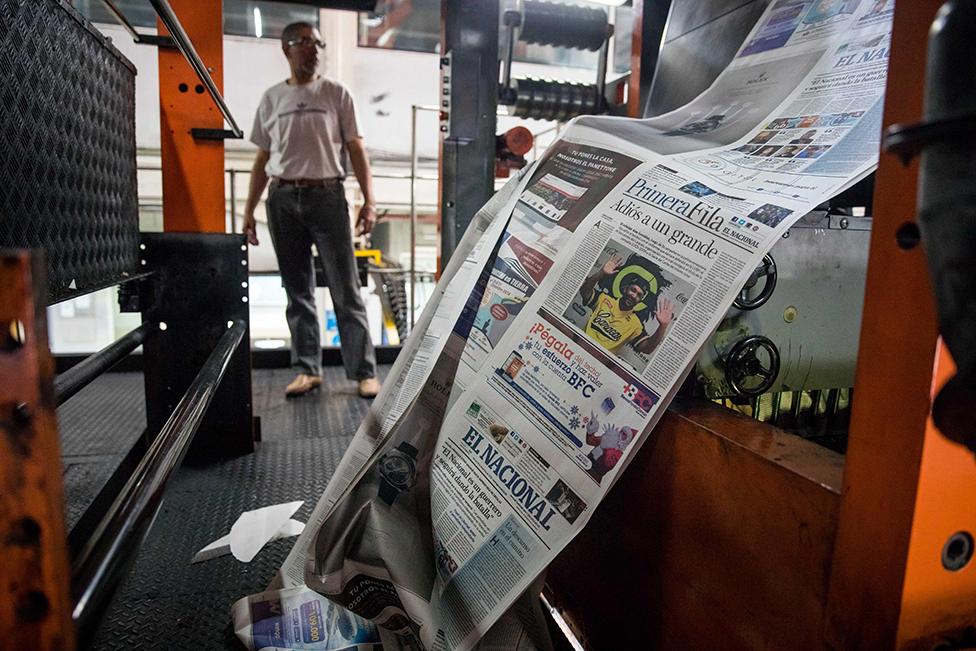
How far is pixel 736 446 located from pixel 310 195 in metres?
1.72

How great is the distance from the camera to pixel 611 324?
587mm

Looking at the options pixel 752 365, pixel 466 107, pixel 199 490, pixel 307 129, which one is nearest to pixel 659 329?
pixel 752 365

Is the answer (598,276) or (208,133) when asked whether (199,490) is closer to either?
(208,133)

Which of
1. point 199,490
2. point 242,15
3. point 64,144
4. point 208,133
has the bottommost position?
point 199,490

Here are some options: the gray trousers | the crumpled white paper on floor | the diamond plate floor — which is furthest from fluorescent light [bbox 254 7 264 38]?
the crumpled white paper on floor

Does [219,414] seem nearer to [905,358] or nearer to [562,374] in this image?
[562,374]

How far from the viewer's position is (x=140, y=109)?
466cm

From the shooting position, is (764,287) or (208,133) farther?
(208,133)

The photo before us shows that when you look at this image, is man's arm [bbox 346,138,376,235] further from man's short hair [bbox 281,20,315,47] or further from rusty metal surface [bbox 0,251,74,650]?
rusty metal surface [bbox 0,251,74,650]

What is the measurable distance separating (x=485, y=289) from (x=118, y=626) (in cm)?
66

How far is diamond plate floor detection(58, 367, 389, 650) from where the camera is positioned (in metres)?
0.82

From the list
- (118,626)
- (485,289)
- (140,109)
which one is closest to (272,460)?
(118,626)

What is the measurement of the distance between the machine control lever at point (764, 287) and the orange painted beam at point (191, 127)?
120cm

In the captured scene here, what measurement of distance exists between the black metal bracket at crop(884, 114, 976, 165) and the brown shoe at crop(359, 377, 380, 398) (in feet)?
6.01
